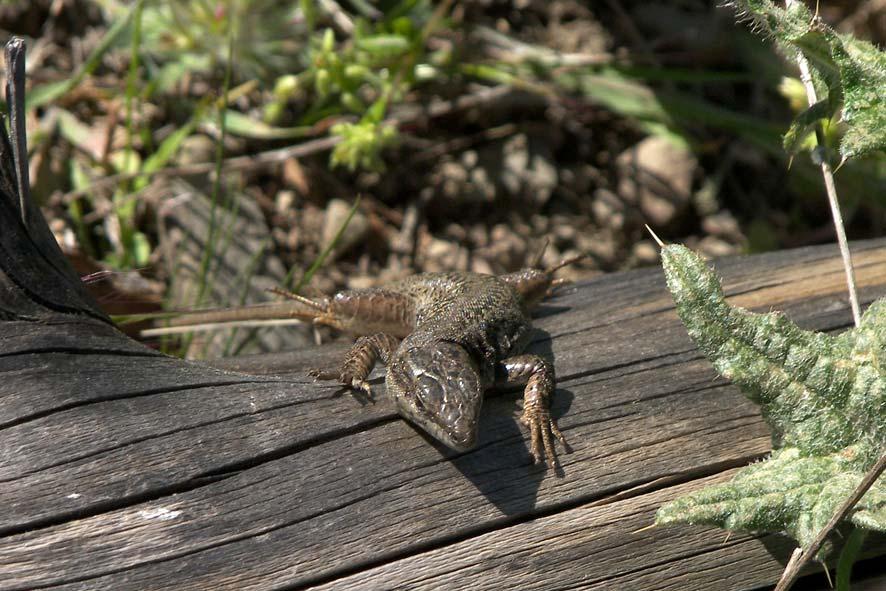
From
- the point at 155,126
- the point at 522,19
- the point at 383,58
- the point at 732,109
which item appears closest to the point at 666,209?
the point at 732,109

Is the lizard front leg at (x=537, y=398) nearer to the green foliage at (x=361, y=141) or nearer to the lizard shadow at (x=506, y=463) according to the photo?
the lizard shadow at (x=506, y=463)

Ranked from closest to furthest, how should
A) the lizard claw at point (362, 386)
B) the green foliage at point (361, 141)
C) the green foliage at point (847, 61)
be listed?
the green foliage at point (847, 61) → the lizard claw at point (362, 386) → the green foliage at point (361, 141)

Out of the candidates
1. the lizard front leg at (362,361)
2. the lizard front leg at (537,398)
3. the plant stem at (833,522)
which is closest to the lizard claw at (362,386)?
the lizard front leg at (362,361)

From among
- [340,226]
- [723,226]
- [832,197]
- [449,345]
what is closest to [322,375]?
[449,345]

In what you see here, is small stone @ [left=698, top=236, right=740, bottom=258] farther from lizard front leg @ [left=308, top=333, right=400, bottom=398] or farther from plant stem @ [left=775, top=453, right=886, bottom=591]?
plant stem @ [left=775, top=453, right=886, bottom=591]

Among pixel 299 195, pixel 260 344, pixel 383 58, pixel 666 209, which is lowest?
pixel 260 344

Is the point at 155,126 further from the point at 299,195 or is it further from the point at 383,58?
the point at 383,58
